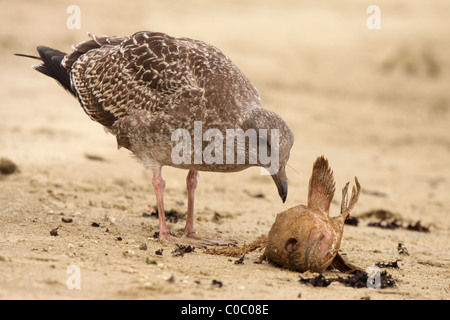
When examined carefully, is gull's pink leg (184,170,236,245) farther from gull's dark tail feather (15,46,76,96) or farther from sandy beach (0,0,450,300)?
gull's dark tail feather (15,46,76,96)

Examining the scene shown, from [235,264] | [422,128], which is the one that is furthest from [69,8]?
[235,264]

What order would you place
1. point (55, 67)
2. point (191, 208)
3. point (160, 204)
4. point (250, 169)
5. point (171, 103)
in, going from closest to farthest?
Answer: point (171, 103) → point (160, 204) → point (191, 208) → point (55, 67) → point (250, 169)

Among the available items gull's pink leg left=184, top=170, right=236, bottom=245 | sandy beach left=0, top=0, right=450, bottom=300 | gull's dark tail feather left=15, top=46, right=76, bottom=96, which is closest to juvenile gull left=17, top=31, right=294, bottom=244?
gull's pink leg left=184, top=170, right=236, bottom=245

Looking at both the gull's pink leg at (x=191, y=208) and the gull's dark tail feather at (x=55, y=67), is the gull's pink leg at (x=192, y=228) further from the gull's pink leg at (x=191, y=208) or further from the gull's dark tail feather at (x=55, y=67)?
the gull's dark tail feather at (x=55, y=67)

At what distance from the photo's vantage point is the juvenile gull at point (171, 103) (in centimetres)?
609

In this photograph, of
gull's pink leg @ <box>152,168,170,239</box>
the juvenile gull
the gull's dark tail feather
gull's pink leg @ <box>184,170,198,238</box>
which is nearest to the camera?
the juvenile gull

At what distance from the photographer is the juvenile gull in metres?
6.09

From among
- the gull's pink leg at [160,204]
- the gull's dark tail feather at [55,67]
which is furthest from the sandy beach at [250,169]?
the gull's dark tail feather at [55,67]

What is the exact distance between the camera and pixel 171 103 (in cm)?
643

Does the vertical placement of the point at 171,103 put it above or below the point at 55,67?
below

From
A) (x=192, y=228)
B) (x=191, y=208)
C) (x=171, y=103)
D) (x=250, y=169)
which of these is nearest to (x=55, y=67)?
(x=171, y=103)

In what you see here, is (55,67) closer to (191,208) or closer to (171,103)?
(171,103)
